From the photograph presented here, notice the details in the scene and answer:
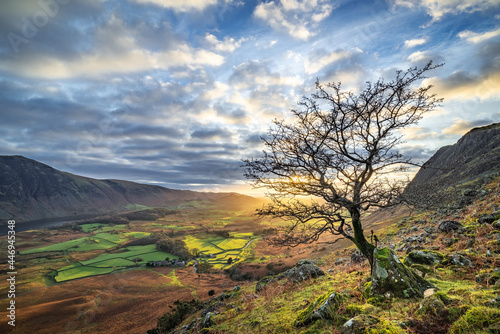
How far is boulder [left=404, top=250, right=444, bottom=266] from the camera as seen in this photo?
948cm

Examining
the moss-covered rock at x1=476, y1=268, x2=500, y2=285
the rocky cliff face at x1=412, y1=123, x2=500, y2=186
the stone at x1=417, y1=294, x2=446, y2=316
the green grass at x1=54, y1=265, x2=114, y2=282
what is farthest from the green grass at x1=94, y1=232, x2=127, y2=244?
the rocky cliff face at x1=412, y1=123, x2=500, y2=186

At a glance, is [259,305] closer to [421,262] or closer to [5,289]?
[421,262]

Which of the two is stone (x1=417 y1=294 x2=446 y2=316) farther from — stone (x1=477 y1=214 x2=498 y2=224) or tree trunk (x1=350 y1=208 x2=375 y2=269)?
stone (x1=477 y1=214 x2=498 y2=224)

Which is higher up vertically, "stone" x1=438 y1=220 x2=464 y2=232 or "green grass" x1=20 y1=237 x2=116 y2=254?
"stone" x1=438 y1=220 x2=464 y2=232

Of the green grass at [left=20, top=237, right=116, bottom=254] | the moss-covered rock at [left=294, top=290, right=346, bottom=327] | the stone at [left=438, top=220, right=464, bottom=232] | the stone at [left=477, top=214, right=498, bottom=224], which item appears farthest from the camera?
the green grass at [left=20, top=237, right=116, bottom=254]

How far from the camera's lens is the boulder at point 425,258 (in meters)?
9.48

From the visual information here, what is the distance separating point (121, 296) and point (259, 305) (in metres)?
57.4

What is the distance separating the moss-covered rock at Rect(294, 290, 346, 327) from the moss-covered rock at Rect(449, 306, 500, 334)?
2820mm

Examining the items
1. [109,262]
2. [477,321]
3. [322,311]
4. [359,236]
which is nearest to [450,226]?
[359,236]

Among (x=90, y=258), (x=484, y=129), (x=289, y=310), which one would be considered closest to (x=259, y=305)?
(x=289, y=310)

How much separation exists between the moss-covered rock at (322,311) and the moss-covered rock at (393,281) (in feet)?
4.48

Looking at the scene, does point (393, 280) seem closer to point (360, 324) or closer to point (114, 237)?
point (360, 324)

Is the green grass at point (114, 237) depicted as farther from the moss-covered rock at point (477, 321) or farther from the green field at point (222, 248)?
the moss-covered rock at point (477, 321)

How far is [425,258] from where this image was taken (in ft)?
32.1
